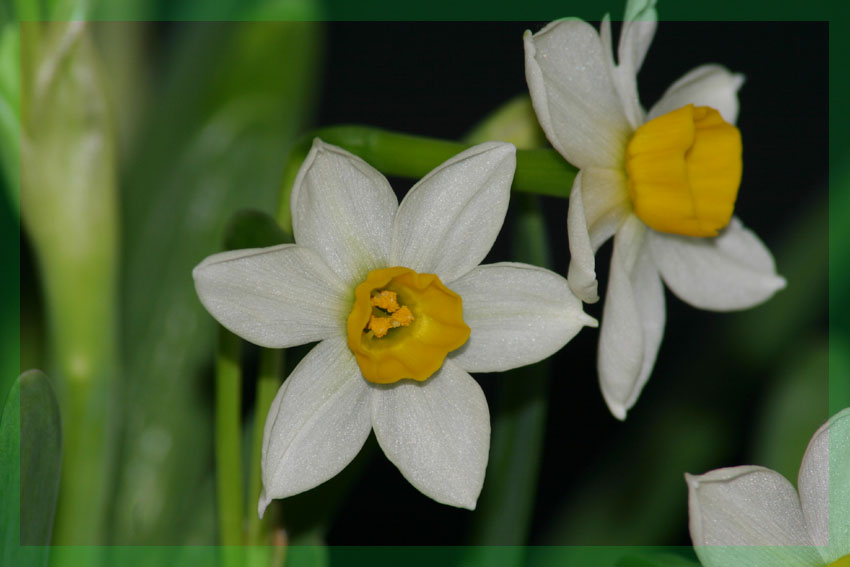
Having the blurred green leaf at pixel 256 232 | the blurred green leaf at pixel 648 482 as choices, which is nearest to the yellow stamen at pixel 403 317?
the blurred green leaf at pixel 256 232

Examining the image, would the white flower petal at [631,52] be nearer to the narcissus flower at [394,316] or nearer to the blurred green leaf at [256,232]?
the narcissus flower at [394,316]

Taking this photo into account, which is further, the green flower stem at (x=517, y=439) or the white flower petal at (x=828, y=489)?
the green flower stem at (x=517, y=439)

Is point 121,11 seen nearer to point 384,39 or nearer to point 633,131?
point 384,39

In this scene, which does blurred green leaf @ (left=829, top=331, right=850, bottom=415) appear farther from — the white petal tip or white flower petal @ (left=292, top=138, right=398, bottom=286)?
white flower petal @ (left=292, top=138, right=398, bottom=286)

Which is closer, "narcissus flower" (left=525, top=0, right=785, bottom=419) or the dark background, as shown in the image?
"narcissus flower" (left=525, top=0, right=785, bottom=419)

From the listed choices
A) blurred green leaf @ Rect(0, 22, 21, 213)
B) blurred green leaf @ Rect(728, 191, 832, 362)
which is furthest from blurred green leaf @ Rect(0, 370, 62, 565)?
blurred green leaf @ Rect(728, 191, 832, 362)
